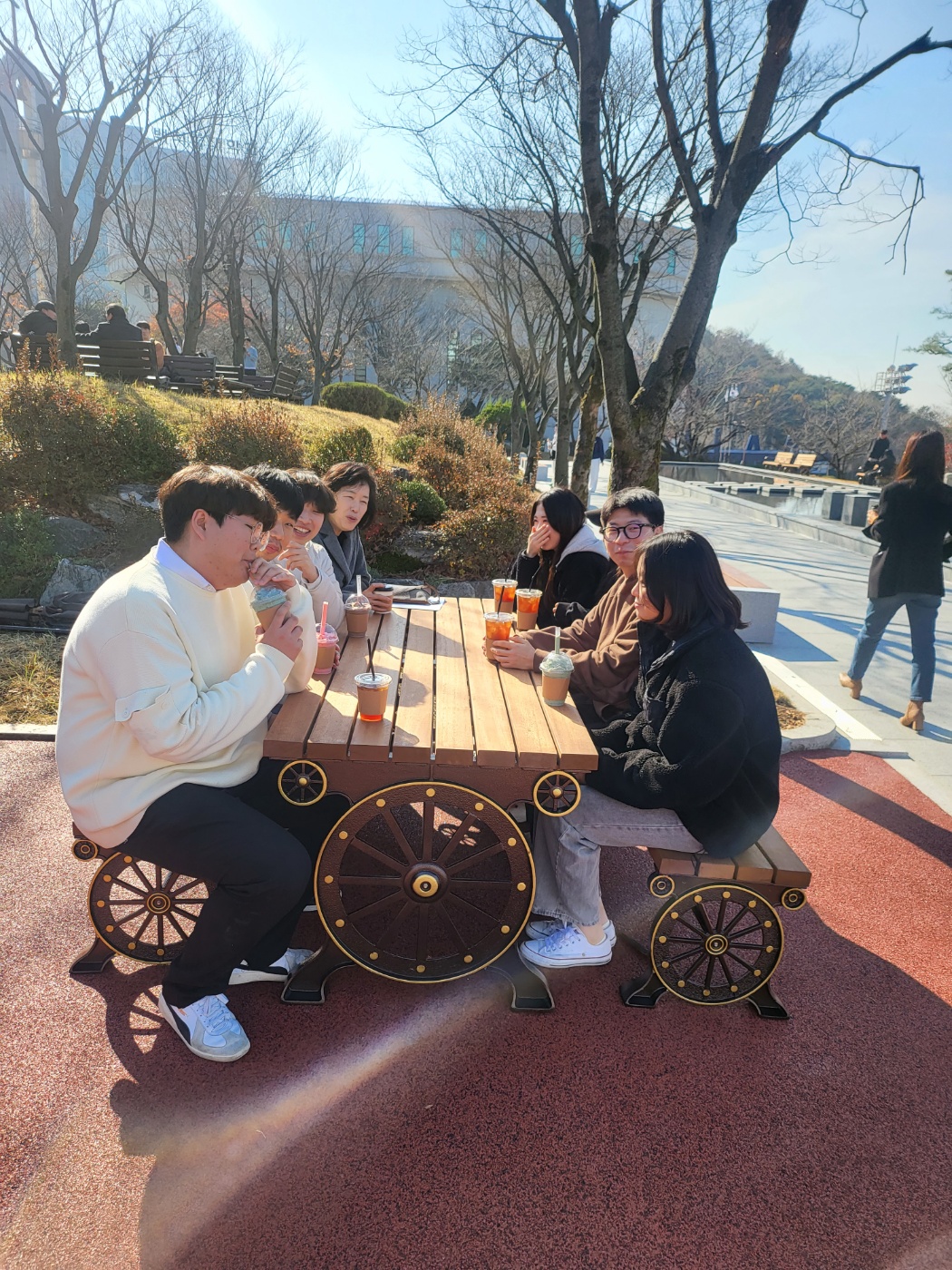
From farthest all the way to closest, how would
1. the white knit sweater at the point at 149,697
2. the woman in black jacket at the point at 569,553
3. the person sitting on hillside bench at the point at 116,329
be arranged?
1. the person sitting on hillside bench at the point at 116,329
2. the woman in black jacket at the point at 569,553
3. the white knit sweater at the point at 149,697

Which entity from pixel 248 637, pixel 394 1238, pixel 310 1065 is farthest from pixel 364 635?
pixel 394 1238

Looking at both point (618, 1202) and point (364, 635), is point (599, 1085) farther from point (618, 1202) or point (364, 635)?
point (364, 635)

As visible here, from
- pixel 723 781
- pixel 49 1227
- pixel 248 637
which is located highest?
pixel 248 637

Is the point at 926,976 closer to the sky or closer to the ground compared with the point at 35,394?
closer to the ground

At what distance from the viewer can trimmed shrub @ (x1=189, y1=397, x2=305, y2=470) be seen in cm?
802

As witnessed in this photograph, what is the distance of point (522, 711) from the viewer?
107 inches

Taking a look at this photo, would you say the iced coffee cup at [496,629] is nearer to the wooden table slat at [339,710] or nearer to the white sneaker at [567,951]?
the wooden table slat at [339,710]

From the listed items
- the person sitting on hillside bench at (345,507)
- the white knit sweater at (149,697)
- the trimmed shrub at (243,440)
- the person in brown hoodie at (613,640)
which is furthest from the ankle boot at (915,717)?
the trimmed shrub at (243,440)

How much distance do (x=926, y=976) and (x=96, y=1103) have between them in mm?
2915

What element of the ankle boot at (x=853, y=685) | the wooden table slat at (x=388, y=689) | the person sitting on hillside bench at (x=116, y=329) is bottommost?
the ankle boot at (x=853, y=685)

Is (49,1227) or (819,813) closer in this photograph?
(49,1227)

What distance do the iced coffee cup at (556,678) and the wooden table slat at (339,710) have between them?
2.32 feet

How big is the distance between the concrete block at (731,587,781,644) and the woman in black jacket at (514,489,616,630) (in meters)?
3.28

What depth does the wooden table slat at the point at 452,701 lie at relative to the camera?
235 centimetres
